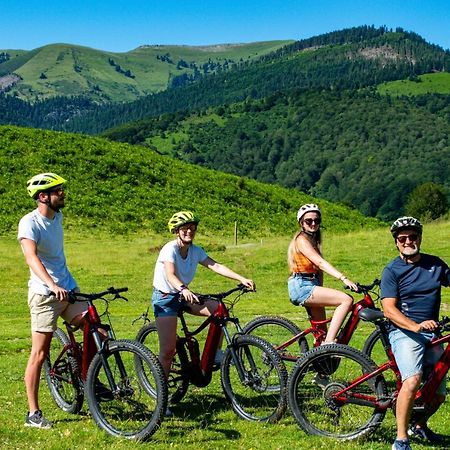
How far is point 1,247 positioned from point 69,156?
2070 cm

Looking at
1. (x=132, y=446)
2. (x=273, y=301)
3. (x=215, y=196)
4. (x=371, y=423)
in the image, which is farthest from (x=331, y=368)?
(x=215, y=196)

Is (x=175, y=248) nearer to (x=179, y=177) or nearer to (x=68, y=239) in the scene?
(x=68, y=239)

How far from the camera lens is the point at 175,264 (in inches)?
338

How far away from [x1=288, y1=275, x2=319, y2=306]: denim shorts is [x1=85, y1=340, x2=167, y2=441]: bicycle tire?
95.8 inches

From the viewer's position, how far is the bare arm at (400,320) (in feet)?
21.6

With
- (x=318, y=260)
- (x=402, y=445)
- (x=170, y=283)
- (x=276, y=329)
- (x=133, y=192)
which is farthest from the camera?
(x=133, y=192)

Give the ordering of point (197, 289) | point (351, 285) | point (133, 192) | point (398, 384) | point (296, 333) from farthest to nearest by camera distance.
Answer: point (133, 192)
point (197, 289)
point (296, 333)
point (351, 285)
point (398, 384)

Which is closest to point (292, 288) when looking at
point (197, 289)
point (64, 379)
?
point (64, 379)

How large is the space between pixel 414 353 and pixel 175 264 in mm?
3120

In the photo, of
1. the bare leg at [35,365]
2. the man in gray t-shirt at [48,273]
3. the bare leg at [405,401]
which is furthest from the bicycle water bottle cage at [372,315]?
the bare leg at [35,365]

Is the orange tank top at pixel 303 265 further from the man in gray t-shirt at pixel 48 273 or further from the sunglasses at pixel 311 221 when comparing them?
the man in gray t-shirt at pixel 48 273

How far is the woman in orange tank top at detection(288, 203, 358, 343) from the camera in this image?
9.16 m

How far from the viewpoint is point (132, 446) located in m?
7.32

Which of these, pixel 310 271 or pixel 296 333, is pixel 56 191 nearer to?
pixel 310 271
